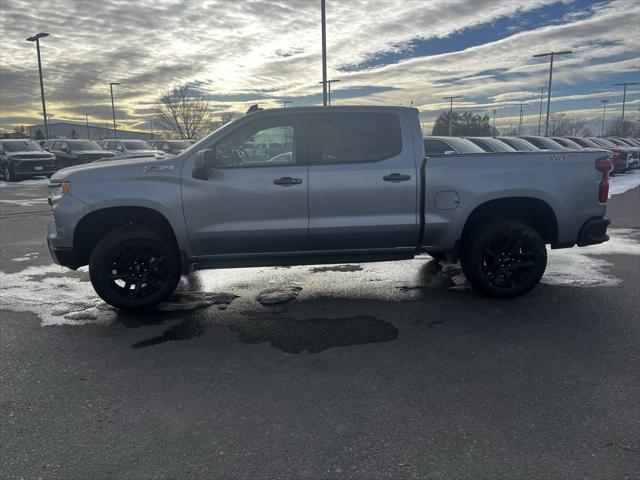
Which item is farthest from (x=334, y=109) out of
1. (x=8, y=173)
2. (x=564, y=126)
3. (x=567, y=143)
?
(x=564, y=126)

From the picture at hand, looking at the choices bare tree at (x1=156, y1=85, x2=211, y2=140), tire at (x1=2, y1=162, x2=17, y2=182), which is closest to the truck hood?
tire at (x1=2, y1=162, x2=17, y2=182)

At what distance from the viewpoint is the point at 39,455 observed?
2699 millimetres

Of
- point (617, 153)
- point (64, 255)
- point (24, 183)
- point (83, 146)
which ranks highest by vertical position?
point (83, 146)

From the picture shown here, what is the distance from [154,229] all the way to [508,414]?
11.9 ft

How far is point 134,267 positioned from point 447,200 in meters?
3.18

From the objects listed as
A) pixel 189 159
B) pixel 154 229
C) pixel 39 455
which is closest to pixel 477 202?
pixel 189 159

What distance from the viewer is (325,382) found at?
11.5 feet

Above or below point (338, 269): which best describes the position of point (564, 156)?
above

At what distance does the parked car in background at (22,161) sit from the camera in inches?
875

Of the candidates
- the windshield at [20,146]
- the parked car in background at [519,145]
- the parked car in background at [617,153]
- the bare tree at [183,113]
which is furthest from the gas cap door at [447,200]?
the bare tree at [183,113]

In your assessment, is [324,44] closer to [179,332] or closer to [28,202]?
[28,202]

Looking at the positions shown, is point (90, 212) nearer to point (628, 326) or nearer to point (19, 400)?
point (19, 400)

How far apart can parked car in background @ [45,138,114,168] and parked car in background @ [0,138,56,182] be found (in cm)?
133

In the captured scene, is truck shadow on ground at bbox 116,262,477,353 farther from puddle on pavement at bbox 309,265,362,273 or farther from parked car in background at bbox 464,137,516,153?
parked car in background at bbox 464,137,516,153
